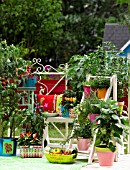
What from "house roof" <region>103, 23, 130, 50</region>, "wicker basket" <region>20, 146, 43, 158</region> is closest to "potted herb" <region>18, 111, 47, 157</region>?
"wicker basket" <region>20, 146, 43, 158</region>

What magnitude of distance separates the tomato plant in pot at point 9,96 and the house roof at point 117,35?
25.6ft

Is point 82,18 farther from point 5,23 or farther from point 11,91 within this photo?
point 11,91

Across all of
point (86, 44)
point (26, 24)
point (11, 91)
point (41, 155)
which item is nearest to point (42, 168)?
point (41, 155)

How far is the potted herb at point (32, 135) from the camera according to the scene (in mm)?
7344

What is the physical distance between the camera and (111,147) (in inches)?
263

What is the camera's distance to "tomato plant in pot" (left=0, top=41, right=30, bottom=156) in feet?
24.5

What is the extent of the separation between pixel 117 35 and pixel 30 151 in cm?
877

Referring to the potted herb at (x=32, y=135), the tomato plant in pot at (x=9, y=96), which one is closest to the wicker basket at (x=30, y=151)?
the potted herb at (x=32, y=135)

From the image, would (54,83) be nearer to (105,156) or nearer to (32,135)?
(32,135)

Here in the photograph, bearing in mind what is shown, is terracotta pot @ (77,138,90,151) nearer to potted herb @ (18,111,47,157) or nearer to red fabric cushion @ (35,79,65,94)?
potted herb @ (18,111,47,157)

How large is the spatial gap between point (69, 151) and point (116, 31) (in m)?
9.08

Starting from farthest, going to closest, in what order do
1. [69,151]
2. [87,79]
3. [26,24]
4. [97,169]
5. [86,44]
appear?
1. [86,44]
2. [26,24]
3. [87,79]
4. [69,151]
5. [97,169]

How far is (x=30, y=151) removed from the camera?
24.1 ft

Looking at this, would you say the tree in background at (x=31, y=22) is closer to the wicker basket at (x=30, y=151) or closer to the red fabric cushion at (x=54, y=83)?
the red fabric cushion at (x=54, y=83)
